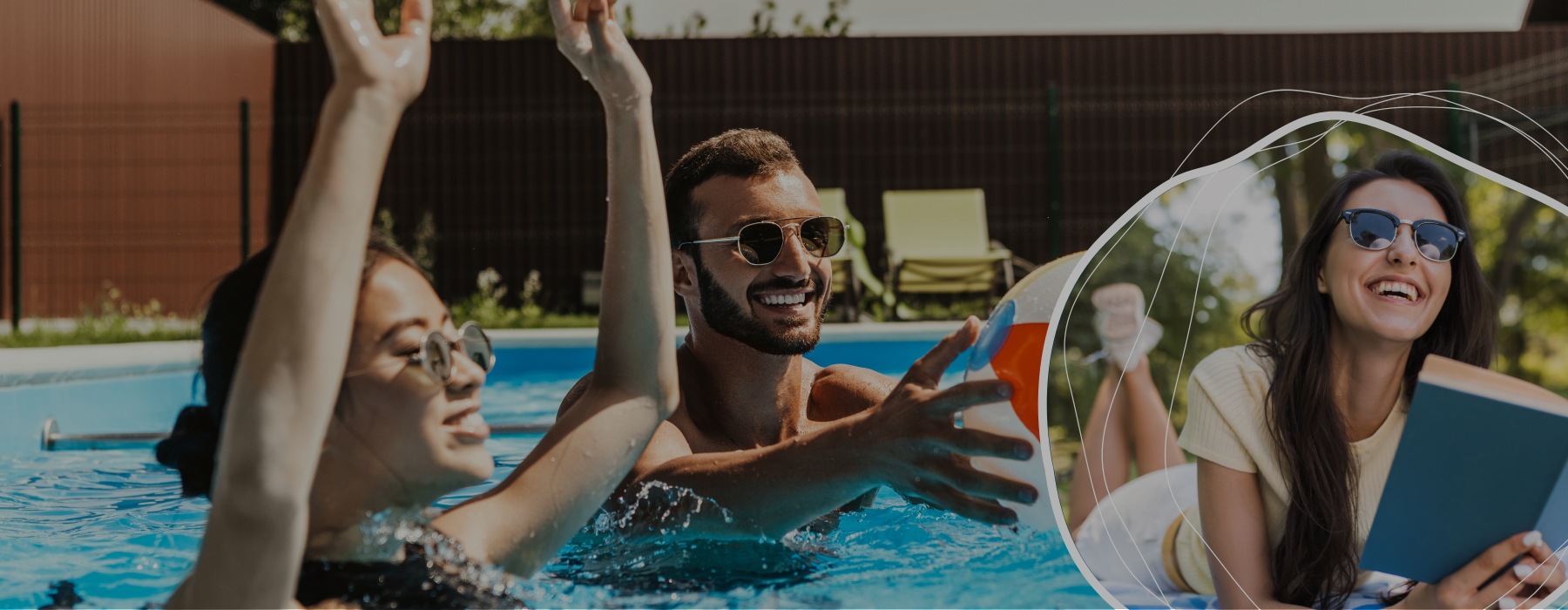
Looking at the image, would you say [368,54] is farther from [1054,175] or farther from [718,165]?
[1054,175]

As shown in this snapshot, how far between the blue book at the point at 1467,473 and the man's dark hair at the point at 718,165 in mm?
1234

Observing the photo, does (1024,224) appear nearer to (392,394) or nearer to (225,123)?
(225,123)

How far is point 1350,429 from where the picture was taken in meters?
2.29

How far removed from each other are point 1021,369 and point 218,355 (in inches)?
46.7

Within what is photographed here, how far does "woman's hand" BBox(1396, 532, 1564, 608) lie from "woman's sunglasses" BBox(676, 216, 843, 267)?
1236 millimetres

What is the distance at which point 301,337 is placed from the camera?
118 cm

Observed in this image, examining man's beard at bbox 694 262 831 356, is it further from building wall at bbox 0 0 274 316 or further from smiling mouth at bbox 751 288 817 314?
building wall at bbox 0 0 274 316

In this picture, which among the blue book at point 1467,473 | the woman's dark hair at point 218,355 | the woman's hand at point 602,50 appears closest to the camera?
the woman's dark hair at point 218,355

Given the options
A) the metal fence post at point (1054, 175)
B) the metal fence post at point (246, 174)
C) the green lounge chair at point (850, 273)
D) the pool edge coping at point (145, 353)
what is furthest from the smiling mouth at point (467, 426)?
the metal fence post at point (246, 174)

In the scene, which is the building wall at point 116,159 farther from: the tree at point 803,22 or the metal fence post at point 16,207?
the tree at point 803,22

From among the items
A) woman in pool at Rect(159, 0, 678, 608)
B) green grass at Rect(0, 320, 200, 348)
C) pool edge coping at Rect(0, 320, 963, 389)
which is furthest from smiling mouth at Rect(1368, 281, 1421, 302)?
green grass at Rect(0, 320, 200, 348)

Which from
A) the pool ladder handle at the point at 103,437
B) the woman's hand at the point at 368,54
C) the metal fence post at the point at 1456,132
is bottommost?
the pool ladder handle at the point at 103,437

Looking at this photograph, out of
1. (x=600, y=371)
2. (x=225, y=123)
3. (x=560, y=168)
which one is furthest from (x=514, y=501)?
(x=225, y=123)

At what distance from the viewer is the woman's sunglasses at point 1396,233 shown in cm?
215
